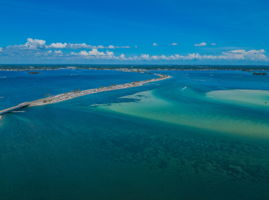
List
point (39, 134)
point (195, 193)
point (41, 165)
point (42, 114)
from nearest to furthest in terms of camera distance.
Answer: point (195, 193) → point (41, 165) → point (39, 134) → point (42, 114)

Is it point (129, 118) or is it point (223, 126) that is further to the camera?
point (129, 118)

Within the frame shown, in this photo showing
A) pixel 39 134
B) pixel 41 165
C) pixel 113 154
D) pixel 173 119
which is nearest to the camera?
pixel 41 165

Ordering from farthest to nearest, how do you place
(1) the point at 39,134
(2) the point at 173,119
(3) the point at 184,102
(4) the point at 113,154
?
(3) the point at 184,102 → (2) the point at 173,119 → (1) the point at 39,134 → (4) the point at 113,154

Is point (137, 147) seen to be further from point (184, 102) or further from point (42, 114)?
point (184, 102)

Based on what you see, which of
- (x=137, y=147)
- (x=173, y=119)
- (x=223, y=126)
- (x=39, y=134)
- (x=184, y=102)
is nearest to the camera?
(x=137, y=147)

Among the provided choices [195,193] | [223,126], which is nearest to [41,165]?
[195,193]

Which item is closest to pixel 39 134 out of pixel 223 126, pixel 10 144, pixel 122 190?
pixel 10 144

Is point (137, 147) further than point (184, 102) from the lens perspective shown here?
No

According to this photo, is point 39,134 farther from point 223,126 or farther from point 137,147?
point 223,126

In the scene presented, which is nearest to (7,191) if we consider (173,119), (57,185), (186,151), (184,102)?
(57,185)
